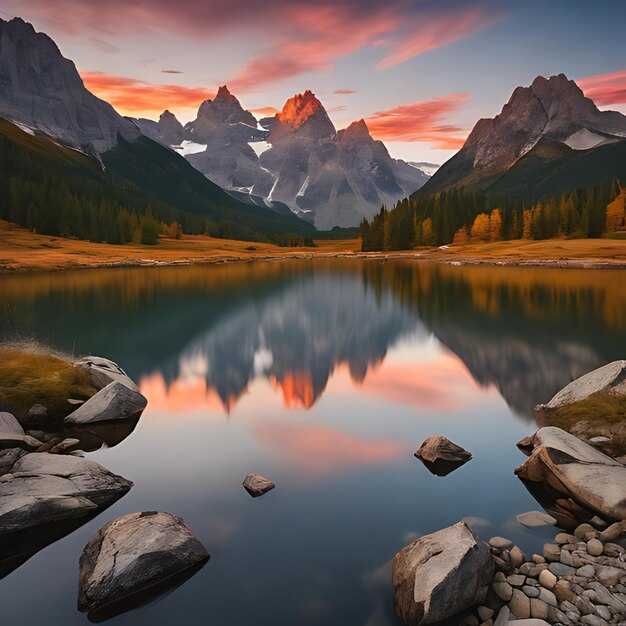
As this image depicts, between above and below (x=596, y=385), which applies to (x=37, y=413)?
below

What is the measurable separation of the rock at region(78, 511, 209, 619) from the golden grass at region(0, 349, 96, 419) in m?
10.4

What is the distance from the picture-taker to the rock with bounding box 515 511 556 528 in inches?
441

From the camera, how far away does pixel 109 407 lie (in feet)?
61.7

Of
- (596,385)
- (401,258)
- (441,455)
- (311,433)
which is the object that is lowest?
(311,433)

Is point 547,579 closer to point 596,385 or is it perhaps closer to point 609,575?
point 609,575

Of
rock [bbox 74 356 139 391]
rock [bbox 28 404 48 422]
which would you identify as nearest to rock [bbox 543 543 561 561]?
rock [bbox 28 404 48 422]

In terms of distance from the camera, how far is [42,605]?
29.4 feet

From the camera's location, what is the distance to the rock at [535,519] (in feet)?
36.7

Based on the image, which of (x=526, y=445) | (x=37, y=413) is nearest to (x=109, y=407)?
(x=37, y=413)

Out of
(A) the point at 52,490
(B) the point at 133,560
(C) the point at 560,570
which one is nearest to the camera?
(C) the point at 560,570

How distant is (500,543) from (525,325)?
3335 cm

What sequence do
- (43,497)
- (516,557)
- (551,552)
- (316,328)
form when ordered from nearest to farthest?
1. (516,557)
2. (551,552)
3. (43,497)
4. (316,328)

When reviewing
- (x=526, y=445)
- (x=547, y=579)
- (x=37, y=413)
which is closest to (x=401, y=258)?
(x=526, y=445)

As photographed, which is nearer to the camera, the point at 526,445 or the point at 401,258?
the point at 526,445
